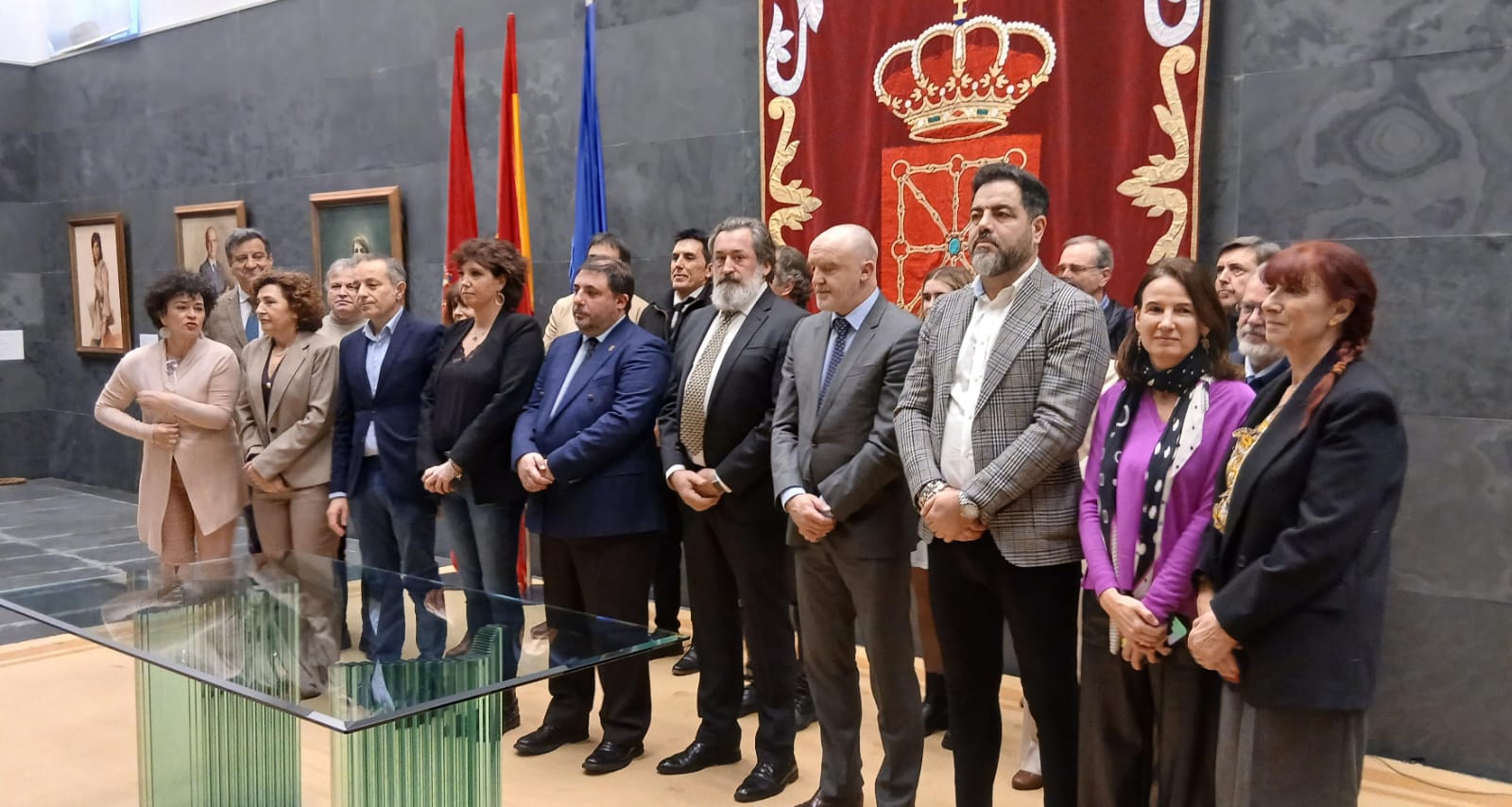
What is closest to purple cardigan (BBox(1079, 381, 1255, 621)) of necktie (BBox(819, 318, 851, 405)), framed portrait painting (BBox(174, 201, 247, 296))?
necktie (BBox(819, 318, 851, 405))

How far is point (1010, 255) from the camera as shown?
9.64ft

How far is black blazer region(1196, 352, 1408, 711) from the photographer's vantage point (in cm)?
216

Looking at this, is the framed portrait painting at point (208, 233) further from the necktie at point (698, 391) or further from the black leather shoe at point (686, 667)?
the necktie at point (698, 391)

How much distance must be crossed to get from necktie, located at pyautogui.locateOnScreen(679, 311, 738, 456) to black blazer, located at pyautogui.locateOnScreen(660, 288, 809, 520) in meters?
0.04

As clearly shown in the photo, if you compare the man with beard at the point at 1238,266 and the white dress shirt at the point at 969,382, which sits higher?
the man with beard at the point at 1238,266

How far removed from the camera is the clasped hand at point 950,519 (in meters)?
2.86

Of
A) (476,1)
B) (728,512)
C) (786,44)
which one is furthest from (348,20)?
(728,512)

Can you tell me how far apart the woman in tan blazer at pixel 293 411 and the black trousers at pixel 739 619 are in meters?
1.74

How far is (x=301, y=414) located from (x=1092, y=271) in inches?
120

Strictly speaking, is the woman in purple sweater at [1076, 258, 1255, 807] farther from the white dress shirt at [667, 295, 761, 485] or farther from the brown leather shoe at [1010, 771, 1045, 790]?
the white dress shirt at [667, 295, 761, 485]

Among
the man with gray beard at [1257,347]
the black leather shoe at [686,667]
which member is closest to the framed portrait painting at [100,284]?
the black leather shoe at [686,667]

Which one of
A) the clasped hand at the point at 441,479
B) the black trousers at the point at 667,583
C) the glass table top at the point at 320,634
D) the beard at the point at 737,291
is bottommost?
the black trousers at the point at 667,583

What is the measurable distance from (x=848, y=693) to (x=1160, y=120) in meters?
2.44

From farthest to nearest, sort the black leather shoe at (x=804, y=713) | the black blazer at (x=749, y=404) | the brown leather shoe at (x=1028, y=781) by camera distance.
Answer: the black leather shoe at (x=804, y=713)
the brown leather shoe at (x=1028, y=781)
the black blazer at (x=749, y=404)
